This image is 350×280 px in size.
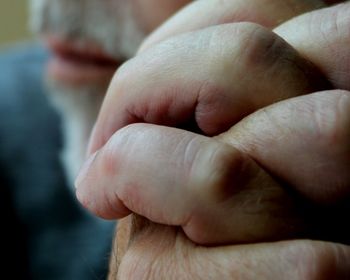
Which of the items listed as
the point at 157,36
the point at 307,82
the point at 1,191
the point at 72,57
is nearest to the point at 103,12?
the point at 72,57

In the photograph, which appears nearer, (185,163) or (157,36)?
(185,163)

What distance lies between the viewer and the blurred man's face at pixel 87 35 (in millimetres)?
1115

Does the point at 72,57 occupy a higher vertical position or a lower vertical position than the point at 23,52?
higher

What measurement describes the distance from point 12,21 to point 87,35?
4.15ft

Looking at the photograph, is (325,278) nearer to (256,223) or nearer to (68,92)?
(256,223)

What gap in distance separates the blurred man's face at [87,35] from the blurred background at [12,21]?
1.14 meters

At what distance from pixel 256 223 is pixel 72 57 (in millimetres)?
955

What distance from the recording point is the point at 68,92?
1.21 metres

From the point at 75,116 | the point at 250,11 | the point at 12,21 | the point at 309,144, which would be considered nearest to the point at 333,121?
the point at 309,144

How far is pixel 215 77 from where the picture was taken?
0.32m

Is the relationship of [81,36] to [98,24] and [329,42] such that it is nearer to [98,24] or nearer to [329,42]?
[98,24]

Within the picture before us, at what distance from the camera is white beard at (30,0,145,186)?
1.12m

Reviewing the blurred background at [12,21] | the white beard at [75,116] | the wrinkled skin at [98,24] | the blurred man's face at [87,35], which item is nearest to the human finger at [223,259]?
the wrinkled skin at [98,24]

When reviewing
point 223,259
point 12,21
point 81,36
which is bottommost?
point 12,21
